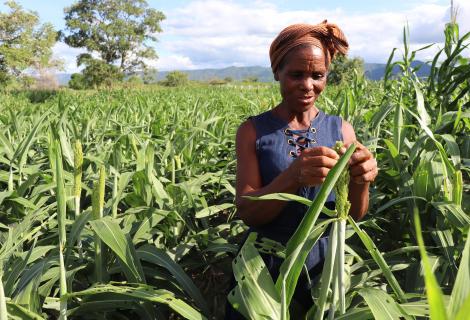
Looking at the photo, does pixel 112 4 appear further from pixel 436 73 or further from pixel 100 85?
pixel 436 73

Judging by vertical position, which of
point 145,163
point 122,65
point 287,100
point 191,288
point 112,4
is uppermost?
point 112,4

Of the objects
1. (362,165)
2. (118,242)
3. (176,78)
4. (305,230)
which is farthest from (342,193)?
(176,78)

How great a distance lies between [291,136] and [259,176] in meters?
0.16

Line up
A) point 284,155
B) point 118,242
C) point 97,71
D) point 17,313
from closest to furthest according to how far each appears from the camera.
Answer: point 17,313 → point 118,242 → point 284,155 → point 97,71

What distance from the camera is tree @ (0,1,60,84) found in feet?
94.5

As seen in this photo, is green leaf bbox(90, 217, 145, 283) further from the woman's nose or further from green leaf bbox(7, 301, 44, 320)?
the woman's nose

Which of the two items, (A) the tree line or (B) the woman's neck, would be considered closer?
(B) the woman's neck

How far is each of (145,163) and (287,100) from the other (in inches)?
33.4

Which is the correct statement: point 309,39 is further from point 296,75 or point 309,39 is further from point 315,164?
point 315,164

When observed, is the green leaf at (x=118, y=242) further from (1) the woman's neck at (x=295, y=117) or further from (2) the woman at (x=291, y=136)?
(1) the woman's neck at (x=295, y=117)

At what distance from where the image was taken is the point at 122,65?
40.4m

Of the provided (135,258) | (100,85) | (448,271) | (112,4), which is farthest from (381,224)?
(112,4)

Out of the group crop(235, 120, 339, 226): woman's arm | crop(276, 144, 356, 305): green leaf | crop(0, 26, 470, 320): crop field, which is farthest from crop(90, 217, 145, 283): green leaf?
crop(276, 144, 356, 305): green leaf

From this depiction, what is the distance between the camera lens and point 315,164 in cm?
94
